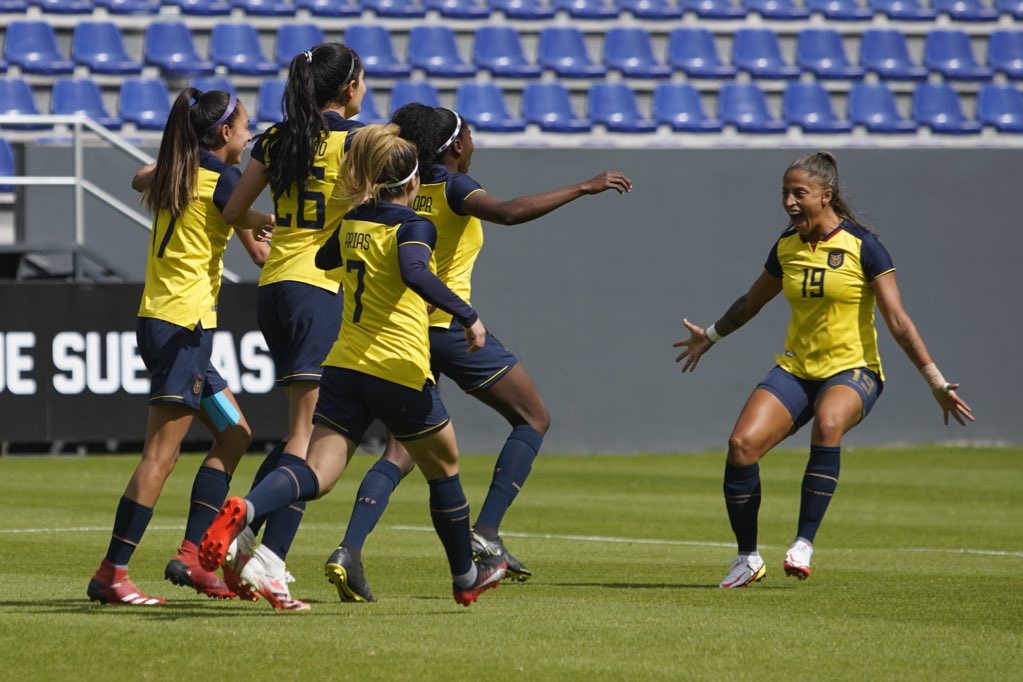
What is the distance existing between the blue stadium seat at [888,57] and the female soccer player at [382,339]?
15.2 meters

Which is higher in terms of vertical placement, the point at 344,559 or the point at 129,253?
the point at 344,559

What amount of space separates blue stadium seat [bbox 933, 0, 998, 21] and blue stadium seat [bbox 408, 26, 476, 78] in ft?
20.8

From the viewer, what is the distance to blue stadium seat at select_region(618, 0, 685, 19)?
19997 mm

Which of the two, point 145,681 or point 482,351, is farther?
point 482,351

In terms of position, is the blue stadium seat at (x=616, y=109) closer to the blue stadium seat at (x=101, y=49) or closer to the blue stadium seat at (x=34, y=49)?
the blue stadium seat at (x=101, y=49)

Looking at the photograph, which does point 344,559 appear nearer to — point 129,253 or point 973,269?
point 129,253

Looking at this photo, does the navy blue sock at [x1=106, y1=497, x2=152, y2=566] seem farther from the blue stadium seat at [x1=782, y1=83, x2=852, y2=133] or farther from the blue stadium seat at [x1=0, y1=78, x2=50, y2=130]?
the blue stadium seat at [x1=782, y1=83, x2=852, y2=133]

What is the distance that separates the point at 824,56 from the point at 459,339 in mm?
13985

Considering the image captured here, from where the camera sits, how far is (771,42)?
20.1 meters

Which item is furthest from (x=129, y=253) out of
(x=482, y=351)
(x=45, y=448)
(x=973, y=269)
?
(x=482, y=351)

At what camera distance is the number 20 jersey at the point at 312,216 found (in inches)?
254

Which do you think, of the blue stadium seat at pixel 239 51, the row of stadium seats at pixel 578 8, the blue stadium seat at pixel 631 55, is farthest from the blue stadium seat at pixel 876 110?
the blue stadium seat at pixel 239 51

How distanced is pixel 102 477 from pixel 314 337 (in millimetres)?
7471

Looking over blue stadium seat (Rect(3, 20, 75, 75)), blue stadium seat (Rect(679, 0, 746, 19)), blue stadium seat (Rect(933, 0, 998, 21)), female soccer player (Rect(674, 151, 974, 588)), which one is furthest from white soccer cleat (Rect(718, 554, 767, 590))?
blue stadium seat (Rect(933, 0, 998, 21))
